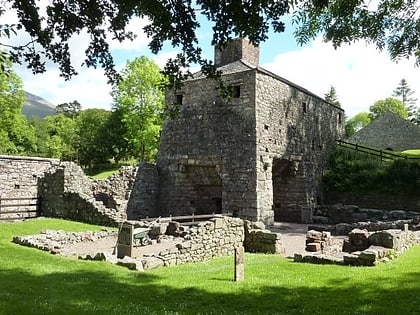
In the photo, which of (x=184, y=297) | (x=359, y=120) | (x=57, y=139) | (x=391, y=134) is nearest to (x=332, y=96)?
(x=359, y=120)

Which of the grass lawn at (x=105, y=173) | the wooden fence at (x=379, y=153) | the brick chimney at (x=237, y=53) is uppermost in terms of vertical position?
the brick chimney at (x=237, y=53)

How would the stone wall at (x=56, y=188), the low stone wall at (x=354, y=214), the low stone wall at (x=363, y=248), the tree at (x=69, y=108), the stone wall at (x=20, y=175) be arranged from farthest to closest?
the tree at (x=69, y=108), the low stone wall at (x=354, y=214), the stone wall at (x=20, y=175), the stone wall at (x=56, y=188), the low stone wall at (x=363, y=248)

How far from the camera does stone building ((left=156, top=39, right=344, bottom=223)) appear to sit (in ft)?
72.1

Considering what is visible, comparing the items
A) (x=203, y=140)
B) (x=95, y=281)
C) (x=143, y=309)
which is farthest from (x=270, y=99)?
(x=143, y=309)

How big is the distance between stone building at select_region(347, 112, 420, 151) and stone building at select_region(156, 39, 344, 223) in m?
11.7

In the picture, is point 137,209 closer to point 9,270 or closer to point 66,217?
point 66,217

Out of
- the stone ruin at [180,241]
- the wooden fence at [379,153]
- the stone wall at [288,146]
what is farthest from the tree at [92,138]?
the stone ruin at [180,241]

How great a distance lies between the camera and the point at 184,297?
7672 mm

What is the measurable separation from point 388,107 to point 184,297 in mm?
71414

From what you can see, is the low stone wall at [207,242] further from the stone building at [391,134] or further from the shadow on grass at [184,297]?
the stone building at [391,134]

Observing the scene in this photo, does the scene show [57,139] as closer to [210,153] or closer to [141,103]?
[141,103]

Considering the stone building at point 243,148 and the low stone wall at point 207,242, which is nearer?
the low stone wall at point 207,242

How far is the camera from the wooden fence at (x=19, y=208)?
1934 cm

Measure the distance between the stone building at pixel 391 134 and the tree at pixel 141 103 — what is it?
20052 millimetres
